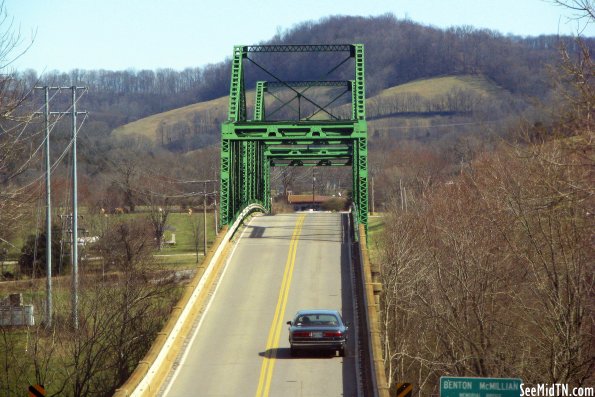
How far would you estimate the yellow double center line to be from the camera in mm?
22891

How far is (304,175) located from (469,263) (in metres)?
121

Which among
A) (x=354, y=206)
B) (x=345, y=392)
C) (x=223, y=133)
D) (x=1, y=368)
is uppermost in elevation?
(x=223, y=133)

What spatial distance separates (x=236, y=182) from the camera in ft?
152

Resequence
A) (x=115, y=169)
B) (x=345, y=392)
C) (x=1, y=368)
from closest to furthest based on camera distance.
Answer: (x=345, y=392)
(x=1, y=368)
(x=115, y=169)

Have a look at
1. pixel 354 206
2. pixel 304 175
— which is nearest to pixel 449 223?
pixel 354 206

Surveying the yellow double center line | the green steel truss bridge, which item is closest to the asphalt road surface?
the yellow double center line

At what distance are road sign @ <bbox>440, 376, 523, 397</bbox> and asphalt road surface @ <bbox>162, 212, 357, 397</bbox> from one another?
7268 mm

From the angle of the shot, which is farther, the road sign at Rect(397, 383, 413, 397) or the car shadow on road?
the car shadow on road

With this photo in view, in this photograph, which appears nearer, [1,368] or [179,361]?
[179,361]

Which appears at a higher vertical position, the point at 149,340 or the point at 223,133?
the point at 223,133

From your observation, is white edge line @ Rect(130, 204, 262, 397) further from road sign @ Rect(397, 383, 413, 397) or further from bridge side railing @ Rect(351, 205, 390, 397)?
road sign @ Rect(397, 383, 413, 397)

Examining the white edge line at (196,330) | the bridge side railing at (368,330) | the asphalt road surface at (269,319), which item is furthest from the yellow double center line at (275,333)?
the bridge side railing at (368,330)

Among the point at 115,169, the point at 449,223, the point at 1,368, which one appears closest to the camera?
the point at 1,368

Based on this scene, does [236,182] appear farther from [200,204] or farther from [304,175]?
[304,175]
